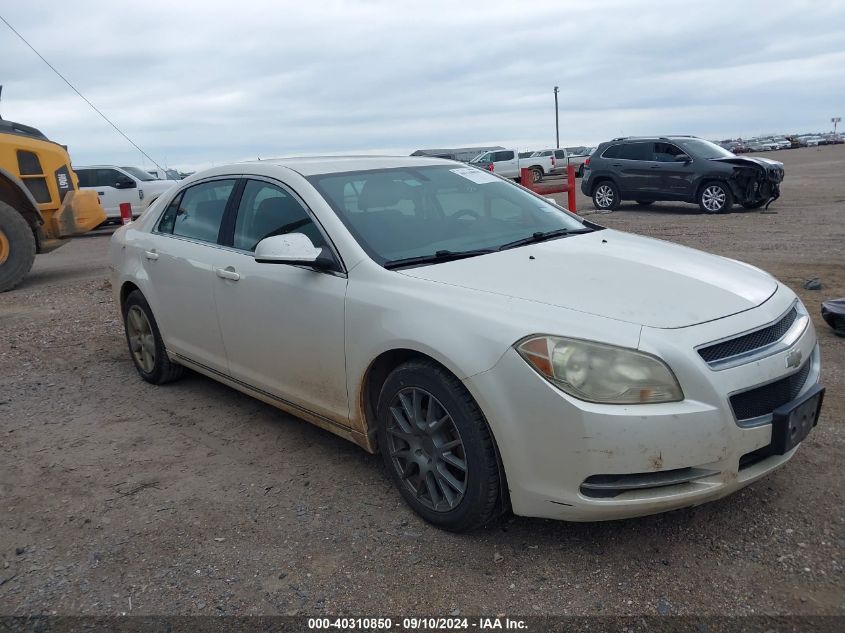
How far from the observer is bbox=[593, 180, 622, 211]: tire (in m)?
17.3

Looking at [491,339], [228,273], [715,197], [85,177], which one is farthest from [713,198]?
[85,177]

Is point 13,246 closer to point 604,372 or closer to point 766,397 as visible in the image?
point 604,372

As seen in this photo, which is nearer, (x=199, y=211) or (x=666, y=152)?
(x=199, y=211)

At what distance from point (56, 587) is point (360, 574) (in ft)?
3.88

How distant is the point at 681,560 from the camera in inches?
112

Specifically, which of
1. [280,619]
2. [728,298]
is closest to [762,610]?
[728,298]

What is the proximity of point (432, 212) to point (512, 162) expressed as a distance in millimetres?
31739

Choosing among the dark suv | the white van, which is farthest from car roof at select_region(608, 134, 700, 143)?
the white van

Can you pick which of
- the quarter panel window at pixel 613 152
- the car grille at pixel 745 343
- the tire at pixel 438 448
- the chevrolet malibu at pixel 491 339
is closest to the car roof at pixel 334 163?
the chevrolet malibu at pixel 491 339

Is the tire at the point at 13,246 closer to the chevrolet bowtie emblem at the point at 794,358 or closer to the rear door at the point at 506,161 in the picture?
the chevrolet bowtie emblem at the point at 794,358

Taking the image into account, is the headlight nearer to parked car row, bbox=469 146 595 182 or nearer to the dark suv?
the dark suv

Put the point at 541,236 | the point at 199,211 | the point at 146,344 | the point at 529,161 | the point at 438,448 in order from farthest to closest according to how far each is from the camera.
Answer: the point at 529,161
the point at 146,344
the point at 199,211
the point at 541,236
the point at 438,448

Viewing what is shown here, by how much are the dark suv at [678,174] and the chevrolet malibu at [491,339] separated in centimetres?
1243

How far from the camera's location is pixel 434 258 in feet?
11.3
